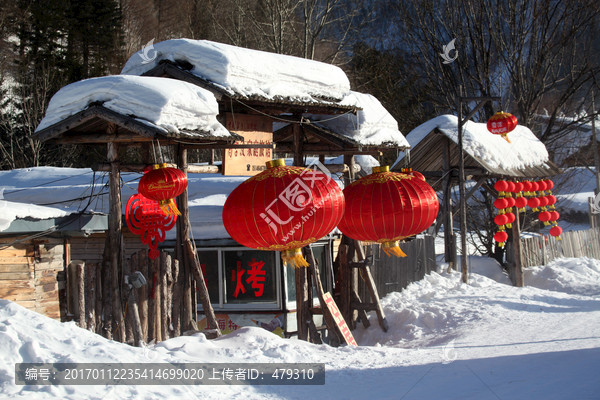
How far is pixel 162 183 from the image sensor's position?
30.9 ft

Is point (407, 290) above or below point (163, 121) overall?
below

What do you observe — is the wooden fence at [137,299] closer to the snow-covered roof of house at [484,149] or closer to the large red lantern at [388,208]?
the large red lantern at [388,208]

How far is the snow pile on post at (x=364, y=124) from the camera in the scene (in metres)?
13.2

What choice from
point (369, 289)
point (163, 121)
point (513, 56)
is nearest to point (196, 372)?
point (163, 121)

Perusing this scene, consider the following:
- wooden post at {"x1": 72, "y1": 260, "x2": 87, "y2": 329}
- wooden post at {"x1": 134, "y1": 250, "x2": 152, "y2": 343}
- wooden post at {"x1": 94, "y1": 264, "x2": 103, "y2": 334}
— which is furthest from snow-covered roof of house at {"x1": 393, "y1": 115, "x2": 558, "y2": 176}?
wooden post at {"x1": 72, "y1": 260, "x2": 87, "y2": 329}

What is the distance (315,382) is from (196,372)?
1.62m

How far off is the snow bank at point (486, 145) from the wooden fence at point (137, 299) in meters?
9.45

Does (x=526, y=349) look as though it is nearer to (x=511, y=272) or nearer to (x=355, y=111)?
(x=355, y=111)

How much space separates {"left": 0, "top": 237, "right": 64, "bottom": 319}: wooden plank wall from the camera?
8.49 m

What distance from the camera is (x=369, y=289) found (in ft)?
45.1

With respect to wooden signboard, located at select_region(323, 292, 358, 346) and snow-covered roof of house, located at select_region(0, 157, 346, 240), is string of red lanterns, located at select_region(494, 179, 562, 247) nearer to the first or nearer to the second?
wooden signboard, located at select_region(323, 292, 358, 346)

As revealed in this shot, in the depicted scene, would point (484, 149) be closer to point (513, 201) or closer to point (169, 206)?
point (513, 201)

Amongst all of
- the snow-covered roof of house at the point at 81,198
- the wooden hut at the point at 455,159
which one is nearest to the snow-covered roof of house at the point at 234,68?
the snow-covered roof of house at the point at 81,198

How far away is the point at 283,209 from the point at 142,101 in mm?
3180
